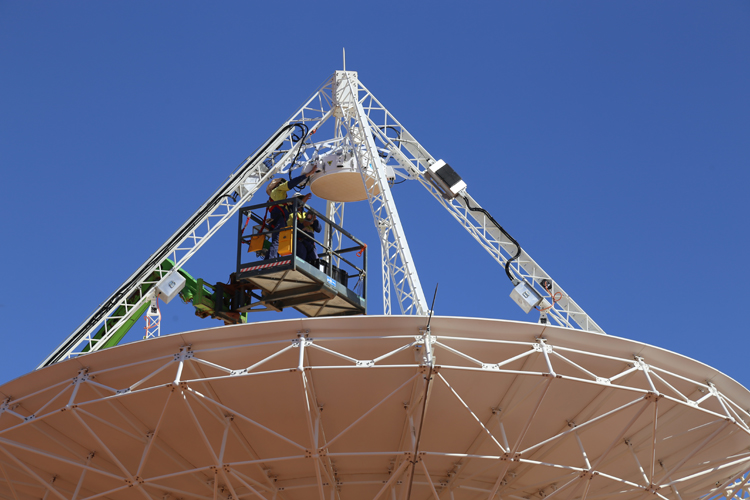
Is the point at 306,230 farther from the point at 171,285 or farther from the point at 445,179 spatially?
the point at 445,179

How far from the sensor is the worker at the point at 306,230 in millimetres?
22969

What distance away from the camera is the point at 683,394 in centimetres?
1961

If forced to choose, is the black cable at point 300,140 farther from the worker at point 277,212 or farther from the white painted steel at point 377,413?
the white painted steel at point 377,413

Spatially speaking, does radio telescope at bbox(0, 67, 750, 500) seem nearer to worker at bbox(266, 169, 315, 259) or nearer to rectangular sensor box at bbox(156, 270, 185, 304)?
worker at bbox(266, 169, 315, 259)

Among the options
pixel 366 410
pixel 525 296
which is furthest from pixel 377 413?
pixel 525 296

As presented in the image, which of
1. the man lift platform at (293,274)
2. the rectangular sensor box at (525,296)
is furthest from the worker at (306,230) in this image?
the rectangular sensor box at (525,296)

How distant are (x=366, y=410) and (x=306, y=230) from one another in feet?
18.8

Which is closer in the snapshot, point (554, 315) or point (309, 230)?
point (309, 230)

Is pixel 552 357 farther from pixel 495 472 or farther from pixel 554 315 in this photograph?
pixel 554 315

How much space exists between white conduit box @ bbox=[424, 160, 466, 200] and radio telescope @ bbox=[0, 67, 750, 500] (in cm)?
517

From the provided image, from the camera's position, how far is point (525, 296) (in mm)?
27562

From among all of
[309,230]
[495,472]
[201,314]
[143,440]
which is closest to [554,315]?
[495,472]

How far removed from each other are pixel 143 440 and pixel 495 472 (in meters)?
8.88

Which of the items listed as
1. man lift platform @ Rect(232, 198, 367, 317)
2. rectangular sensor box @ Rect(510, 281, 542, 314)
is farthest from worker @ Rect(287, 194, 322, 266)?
rectangular sensor box @ Rect(510, 281, 542, 314)
